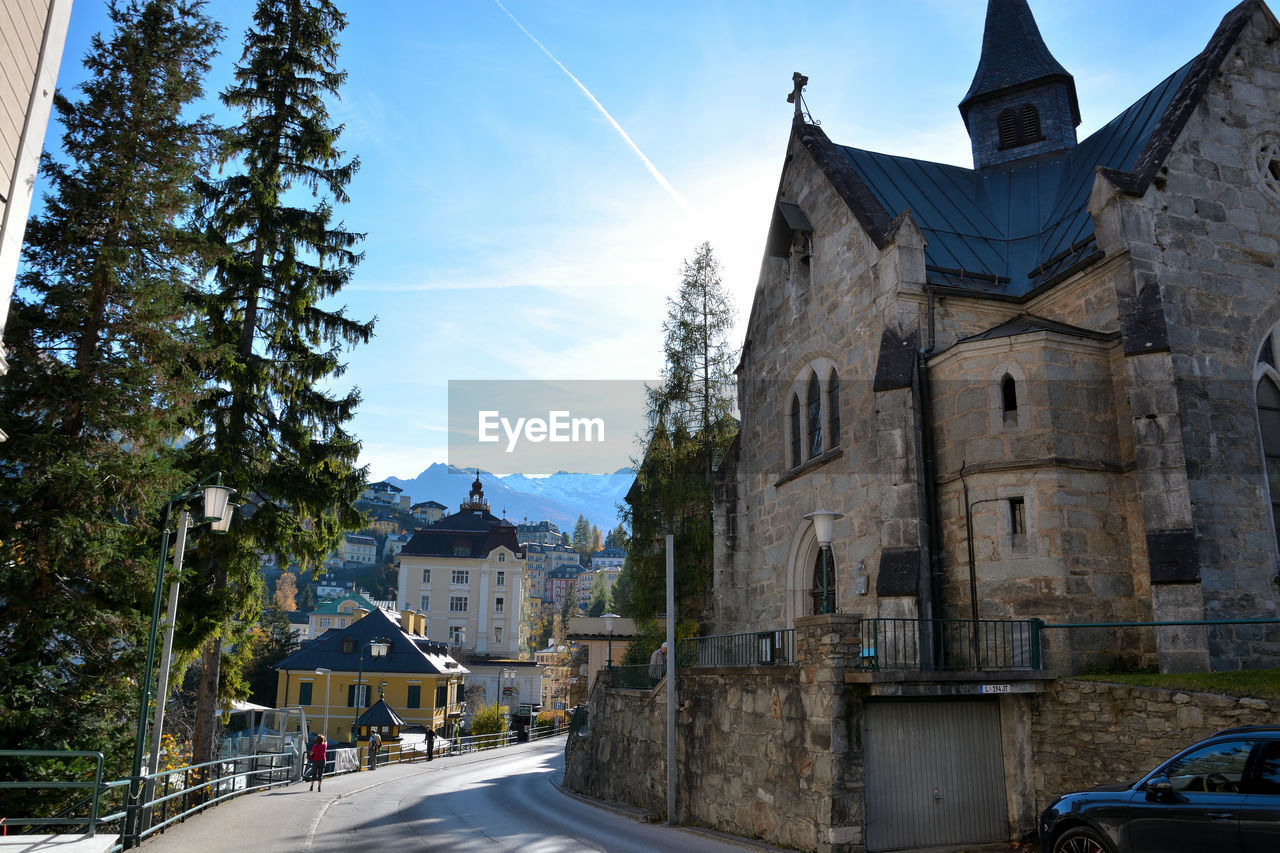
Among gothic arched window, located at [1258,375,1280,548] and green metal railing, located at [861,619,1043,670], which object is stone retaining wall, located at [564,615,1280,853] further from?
gothic arched window, located at [1258,375,1280,548]

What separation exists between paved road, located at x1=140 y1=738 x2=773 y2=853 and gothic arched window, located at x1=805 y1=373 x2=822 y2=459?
8.60 m

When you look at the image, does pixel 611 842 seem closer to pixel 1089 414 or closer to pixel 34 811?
pixel 34 811

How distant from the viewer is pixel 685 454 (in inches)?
1153

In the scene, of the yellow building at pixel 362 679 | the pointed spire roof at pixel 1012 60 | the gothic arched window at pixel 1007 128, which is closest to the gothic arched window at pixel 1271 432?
the gothic arched window at pixel 1007 128

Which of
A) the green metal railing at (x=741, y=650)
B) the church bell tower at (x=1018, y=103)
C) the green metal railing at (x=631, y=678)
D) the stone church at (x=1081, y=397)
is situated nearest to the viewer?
the stone church at (x=1081, y=397)

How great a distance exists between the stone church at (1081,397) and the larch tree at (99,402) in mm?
10345

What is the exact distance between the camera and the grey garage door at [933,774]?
12.2 meters

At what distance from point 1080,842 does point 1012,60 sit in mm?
22552

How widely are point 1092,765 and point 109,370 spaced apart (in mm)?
15055

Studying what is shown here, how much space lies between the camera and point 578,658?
6844 cm

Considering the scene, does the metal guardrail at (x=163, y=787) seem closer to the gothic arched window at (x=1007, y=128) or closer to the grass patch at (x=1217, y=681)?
the grass patch at (x=1217, y=681)

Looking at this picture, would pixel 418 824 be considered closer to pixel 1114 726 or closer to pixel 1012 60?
pixel 1114 726

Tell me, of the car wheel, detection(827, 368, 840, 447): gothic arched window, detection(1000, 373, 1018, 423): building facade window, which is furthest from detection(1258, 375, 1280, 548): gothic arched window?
the car wheel

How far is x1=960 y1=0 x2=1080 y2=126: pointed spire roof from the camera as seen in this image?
24.2m
